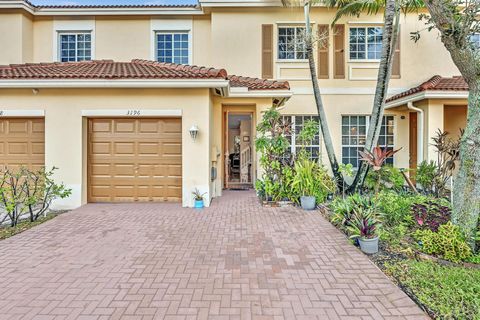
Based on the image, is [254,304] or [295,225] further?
[295,225]

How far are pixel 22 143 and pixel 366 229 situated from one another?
33.8ft

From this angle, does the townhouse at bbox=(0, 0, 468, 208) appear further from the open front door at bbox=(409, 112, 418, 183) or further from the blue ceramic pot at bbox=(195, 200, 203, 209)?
the blue ceramic pot at bbox=(195, 200, 203, 209)

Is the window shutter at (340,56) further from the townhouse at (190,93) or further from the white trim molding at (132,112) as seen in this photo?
the white trim molding at (132,112)

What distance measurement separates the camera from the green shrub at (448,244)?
15.4 ft

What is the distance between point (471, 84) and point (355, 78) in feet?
25.5

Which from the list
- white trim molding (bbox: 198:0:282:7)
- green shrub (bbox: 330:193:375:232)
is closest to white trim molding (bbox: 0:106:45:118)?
white trim molding (bbox: 198:0:282:7)

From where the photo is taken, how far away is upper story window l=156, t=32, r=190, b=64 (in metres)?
13.3

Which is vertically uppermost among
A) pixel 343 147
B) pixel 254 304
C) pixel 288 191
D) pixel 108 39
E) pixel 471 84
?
pixel 108 39

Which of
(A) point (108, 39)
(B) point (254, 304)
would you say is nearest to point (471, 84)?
(B) point (254, 304)

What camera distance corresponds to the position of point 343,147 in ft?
41.0

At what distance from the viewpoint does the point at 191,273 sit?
443 centimetres

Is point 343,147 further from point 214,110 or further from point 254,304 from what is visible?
point 254,304

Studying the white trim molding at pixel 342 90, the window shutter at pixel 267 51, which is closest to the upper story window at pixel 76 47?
the window shutter at pixel 267 51

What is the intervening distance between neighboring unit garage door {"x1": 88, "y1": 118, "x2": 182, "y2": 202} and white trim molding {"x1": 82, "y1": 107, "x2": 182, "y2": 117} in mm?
333
